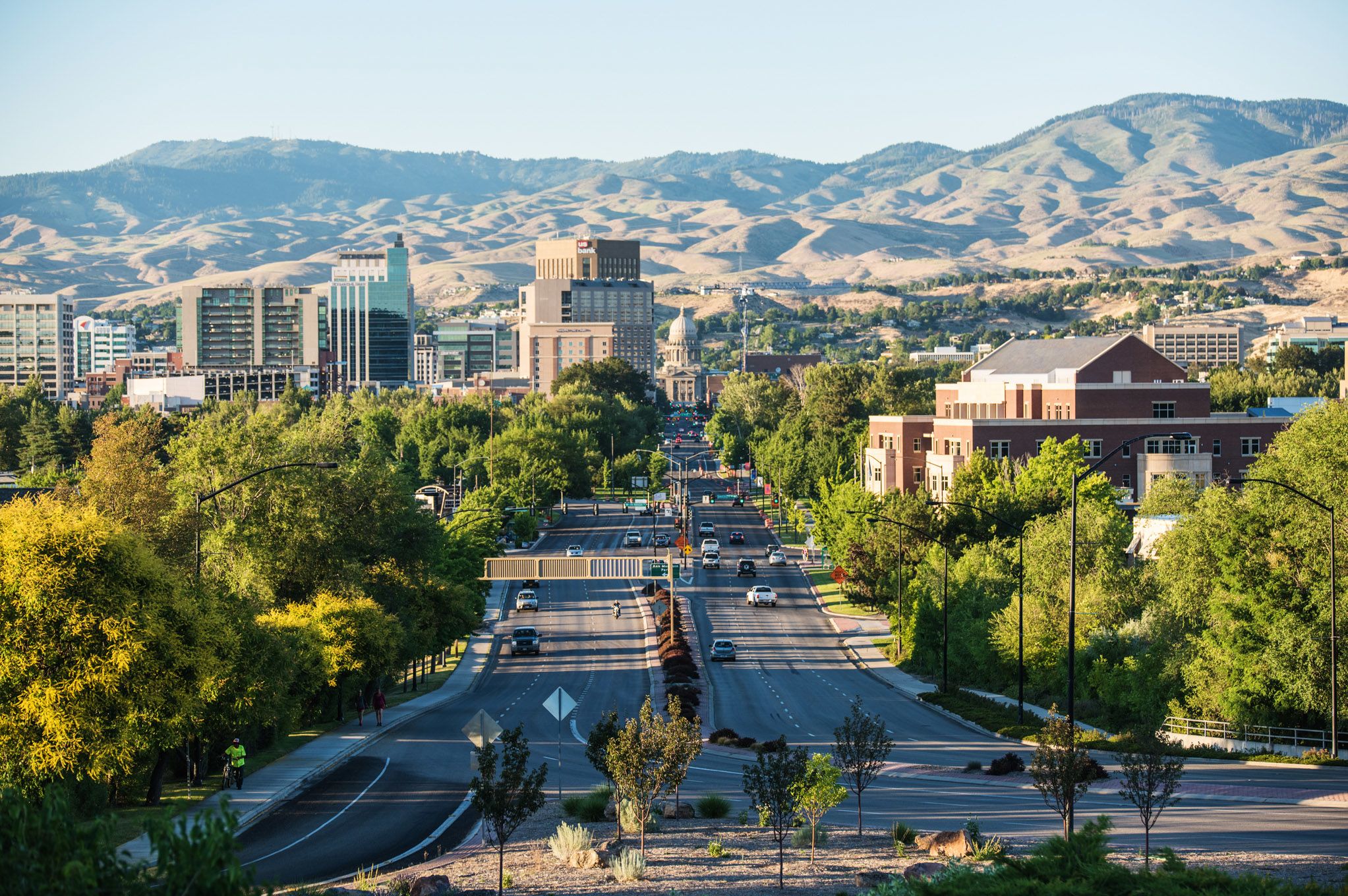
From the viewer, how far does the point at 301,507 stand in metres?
61.1

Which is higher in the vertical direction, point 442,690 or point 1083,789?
point 1083,789

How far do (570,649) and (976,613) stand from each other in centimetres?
2482

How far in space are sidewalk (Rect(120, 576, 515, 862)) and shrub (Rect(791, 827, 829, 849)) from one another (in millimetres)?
10885

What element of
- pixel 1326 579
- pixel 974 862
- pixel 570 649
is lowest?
pixel 570 649

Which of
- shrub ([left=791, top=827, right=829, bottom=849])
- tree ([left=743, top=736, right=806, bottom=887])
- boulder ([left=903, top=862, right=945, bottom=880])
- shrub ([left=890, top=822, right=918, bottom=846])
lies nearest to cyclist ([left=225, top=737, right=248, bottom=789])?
tree ([left=743, top=736, right=806, bottom=887])

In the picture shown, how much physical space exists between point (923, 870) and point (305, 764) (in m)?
22.8

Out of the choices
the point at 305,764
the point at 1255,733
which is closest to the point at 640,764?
the point at 305,764

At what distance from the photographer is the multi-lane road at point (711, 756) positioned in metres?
31.9

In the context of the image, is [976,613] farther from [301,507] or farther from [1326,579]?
[301,507]

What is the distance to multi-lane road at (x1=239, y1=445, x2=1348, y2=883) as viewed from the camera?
3188 cm

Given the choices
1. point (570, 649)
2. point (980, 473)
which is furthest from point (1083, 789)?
point (980, 473)

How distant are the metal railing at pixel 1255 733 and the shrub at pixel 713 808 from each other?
17435 mm

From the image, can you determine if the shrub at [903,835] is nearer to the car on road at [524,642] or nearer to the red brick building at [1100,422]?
the car on road at [524,642]

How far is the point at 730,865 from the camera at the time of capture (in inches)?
1142
